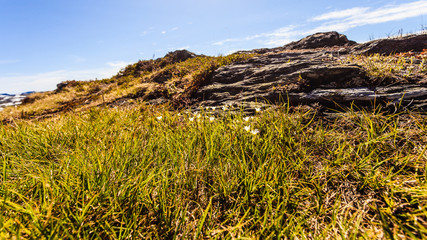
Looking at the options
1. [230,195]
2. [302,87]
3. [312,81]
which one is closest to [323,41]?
[312,81]

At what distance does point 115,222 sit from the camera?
5.69ft

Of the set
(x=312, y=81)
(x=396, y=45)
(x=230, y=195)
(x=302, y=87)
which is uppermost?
(x=396, y=45)

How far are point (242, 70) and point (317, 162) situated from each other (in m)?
4.87

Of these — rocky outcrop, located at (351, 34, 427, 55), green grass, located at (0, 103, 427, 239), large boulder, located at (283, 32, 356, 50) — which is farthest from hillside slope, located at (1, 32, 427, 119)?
green grass, located at (0, 103, 427, 239)

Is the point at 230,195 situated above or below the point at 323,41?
below

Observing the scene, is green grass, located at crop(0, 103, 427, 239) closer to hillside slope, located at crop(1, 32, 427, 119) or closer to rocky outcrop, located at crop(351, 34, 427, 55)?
hillside slope, located at crop(1, 32, 427, 119)

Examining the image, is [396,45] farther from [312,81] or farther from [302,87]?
[302,87]

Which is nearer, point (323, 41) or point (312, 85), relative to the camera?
point (312, 85)

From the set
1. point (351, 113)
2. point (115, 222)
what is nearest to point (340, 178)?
point (351, 113)

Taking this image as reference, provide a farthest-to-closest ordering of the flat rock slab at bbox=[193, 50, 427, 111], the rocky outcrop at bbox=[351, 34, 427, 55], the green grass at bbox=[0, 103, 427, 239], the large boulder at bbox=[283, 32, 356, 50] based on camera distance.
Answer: the large boulder at bbox=[283, 32, 356, 50] < the rocky outcrop at bbox=[351, 34, 427, 55] < the flat rock slab at bbox=[193, 50, 427, 111] < the green grass at bbox=[0, 103, 427, 239]

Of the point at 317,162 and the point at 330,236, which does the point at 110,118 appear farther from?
the point at 330,236

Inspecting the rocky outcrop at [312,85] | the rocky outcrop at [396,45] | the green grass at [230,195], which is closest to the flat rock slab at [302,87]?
the rocky outcrop at [312,85]

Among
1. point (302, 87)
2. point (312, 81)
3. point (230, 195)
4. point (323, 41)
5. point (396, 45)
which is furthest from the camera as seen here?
point (323, 41)

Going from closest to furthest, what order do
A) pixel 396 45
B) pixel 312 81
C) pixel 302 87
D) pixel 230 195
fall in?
1. pixel 230 195
2. pixel 302 87
3. pixel 312 81
4. pixel 396 45
